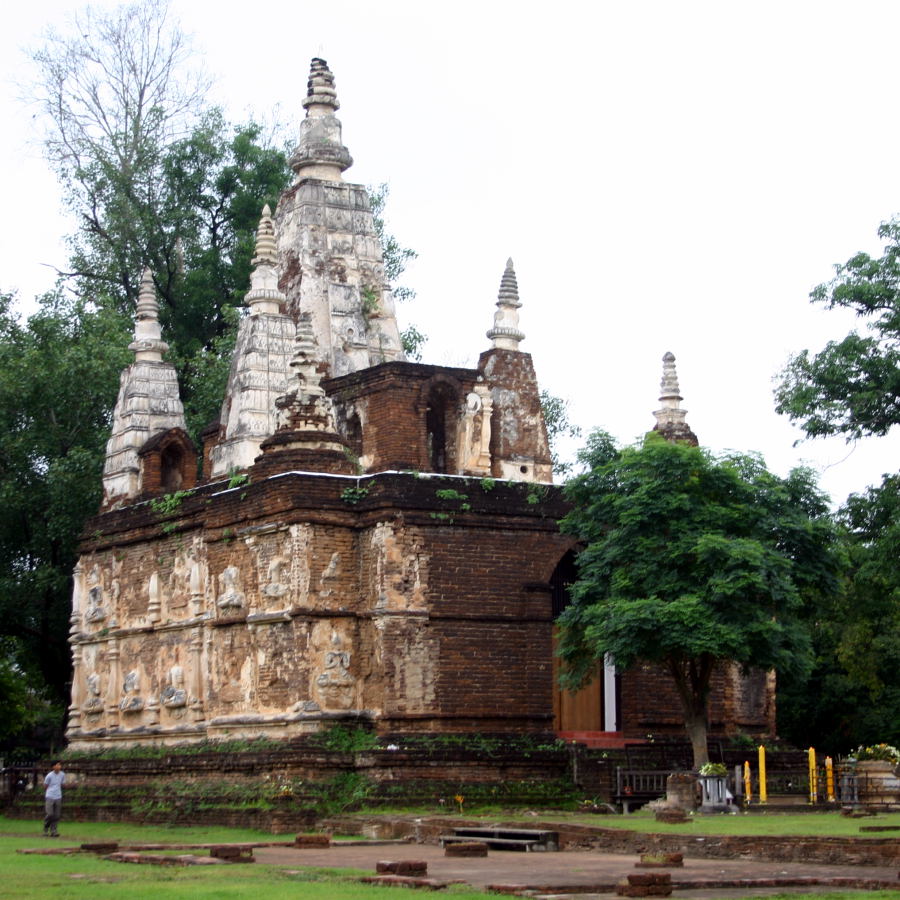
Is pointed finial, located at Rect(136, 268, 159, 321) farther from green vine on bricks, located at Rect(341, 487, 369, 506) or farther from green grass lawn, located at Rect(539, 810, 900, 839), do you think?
green grass lawn, located at Rect(539, 810, 900, 839)

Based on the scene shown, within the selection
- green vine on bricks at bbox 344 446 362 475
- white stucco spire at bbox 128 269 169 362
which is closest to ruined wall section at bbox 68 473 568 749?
green vine on bricks at bbox 344 446 362 475

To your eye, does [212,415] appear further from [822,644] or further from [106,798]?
[822,644]

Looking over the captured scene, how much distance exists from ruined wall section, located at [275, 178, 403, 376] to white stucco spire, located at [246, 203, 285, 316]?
12.3 inches

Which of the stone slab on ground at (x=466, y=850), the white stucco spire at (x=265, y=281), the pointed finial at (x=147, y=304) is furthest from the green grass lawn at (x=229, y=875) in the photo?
the pointed finial at (x=147, y=304)

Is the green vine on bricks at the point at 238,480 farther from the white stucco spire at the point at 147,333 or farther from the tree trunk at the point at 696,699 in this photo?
the tree trunk at the point at 696,699

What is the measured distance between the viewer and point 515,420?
28.5 metres

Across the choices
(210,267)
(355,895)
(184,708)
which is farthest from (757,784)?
(210,267)

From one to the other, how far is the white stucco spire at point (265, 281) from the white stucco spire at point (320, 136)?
1.29 metres

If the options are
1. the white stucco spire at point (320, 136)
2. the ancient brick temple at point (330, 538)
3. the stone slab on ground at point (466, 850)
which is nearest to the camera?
the stone slab on ground at point (466, 850)

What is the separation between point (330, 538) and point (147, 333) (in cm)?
852

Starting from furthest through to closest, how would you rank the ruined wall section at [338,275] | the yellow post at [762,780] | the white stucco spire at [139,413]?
the white stucco spire at [139,413] → the ruined wall section at [338,275] → the yellow post at [762,780]

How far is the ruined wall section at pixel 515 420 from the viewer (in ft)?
93.0

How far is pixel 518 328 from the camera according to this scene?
2894 cm

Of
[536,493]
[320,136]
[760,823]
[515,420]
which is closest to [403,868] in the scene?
[760,823]
